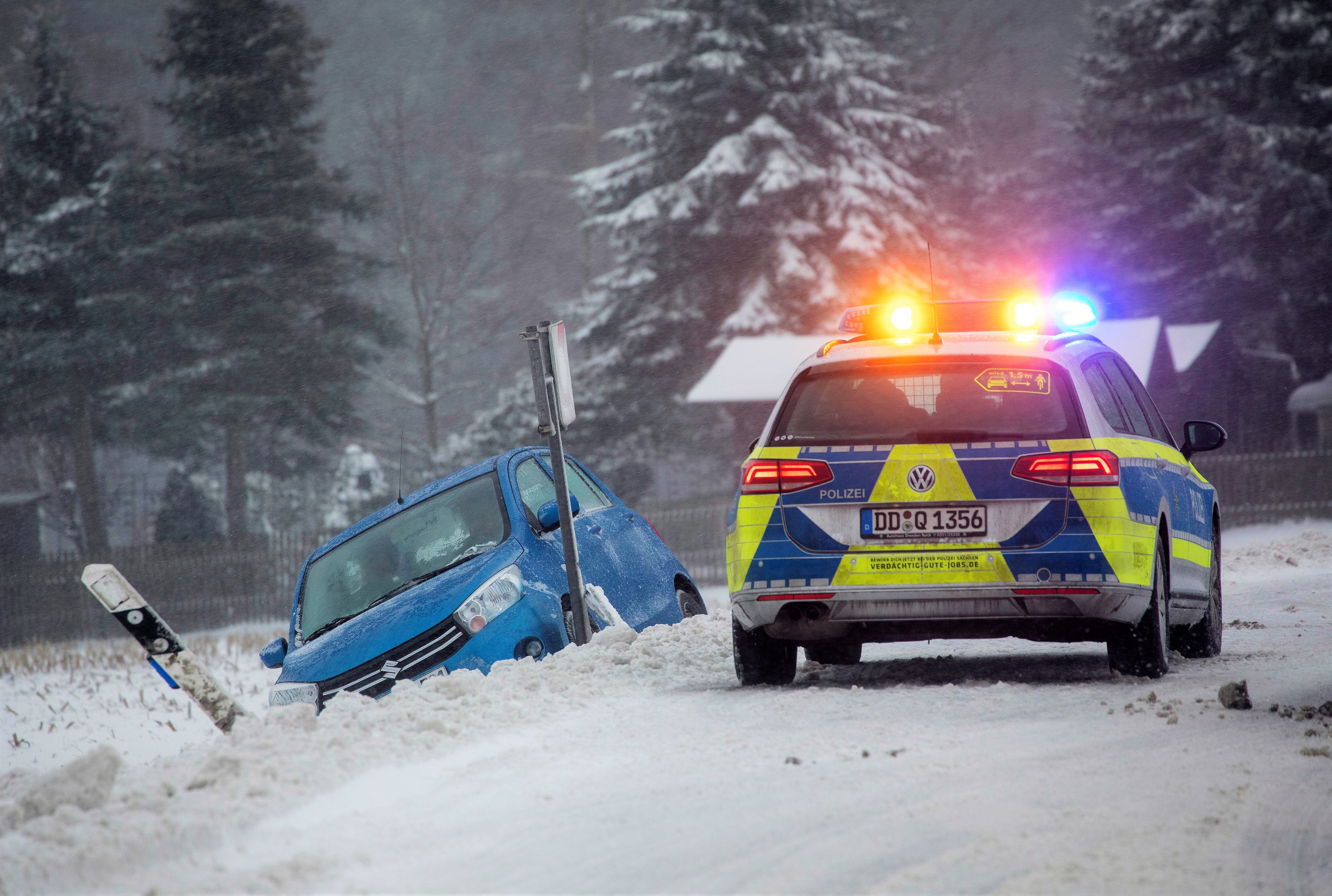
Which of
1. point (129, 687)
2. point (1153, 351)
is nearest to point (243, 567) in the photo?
point (129, 687)

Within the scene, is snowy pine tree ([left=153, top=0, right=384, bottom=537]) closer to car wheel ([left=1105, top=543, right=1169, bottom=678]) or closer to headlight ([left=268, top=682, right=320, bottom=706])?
headlight ([left=268, top=682, right=320, bottom=706])

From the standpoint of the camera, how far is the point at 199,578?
28344 mm

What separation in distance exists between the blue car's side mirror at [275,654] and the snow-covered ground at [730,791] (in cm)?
187

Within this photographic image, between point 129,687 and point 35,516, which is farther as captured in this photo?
point 35,516

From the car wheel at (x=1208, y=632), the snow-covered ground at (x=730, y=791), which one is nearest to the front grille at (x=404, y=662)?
the snow-covered ground at (x=730, y=791)

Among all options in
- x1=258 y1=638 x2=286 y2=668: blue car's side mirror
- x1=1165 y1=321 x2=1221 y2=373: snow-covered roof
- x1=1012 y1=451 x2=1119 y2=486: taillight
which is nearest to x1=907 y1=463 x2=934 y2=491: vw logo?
x1=1012 y1=451 x2=1119 y2=486: taillight

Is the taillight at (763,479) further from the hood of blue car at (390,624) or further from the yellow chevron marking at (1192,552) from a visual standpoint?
the yellow chevron marking at (1192,552)

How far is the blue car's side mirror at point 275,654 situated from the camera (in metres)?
8.44

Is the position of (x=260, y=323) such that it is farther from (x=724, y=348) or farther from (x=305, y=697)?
(x=305, y=697)

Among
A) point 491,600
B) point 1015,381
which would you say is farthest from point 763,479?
point 491,600

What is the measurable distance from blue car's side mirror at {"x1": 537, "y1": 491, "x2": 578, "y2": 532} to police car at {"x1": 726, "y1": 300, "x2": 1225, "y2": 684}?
1863 mm

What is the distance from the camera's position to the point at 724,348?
37.8 meters

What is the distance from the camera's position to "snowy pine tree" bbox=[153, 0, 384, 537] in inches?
1435

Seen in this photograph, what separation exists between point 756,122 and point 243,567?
1852 centimetres
